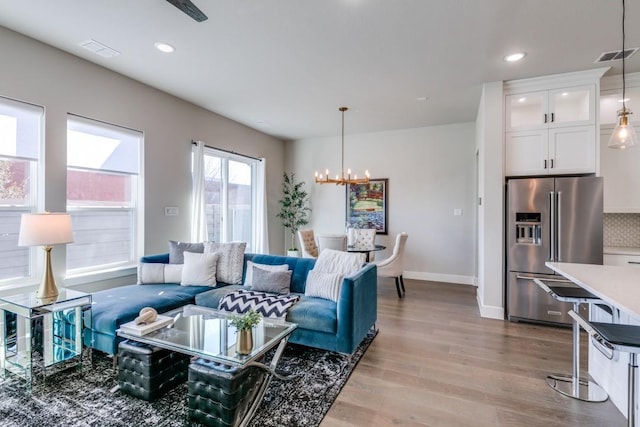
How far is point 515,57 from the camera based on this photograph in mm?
3225

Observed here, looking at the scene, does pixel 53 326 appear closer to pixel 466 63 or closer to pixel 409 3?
pixel 409 3

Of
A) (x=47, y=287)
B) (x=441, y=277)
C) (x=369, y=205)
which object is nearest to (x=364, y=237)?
(x=369, y=205)

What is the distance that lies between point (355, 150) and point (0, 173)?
531 cm

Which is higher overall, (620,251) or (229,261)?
(620,251)

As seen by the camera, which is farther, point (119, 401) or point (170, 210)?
point (170, 210)

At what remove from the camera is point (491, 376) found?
8.27 feet

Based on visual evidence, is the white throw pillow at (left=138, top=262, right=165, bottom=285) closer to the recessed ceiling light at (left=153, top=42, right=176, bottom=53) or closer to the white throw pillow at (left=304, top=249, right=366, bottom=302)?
the white throw pillow at (left=304, top=249, right=366, bottom=302)

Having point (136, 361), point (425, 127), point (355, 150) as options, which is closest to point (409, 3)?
point (136, 361)

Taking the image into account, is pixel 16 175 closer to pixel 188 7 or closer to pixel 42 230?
pixel 42 230

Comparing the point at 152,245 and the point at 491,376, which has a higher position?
the point at 152,245

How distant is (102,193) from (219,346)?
280 centimetres

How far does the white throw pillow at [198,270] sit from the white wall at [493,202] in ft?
11.0

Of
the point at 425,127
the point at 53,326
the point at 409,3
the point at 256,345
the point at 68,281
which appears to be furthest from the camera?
the point at 425,127

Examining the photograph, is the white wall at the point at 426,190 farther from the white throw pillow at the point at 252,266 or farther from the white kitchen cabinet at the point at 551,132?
the white throw pillow at the point at 252,266
